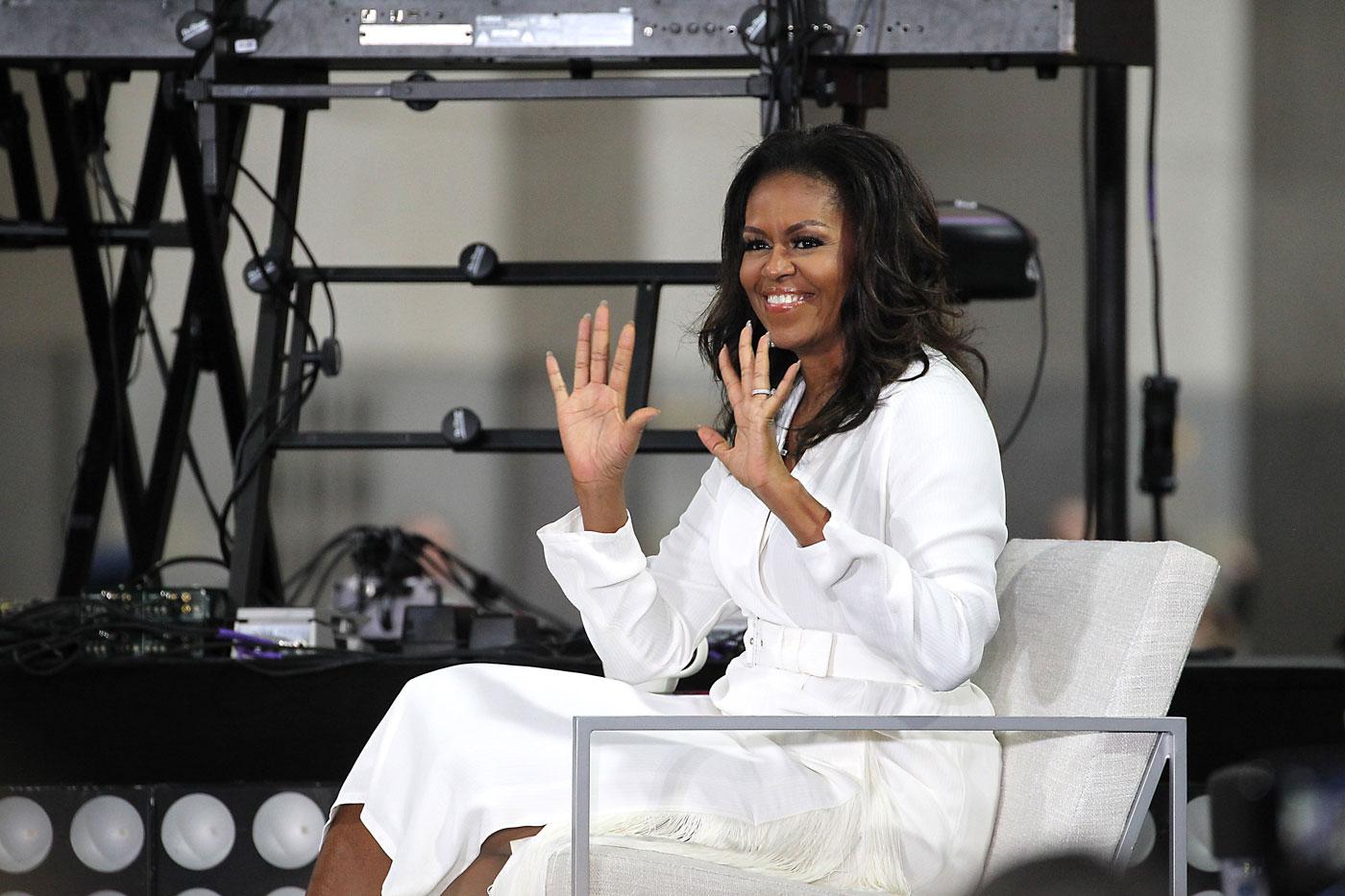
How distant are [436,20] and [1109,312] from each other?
158 cm

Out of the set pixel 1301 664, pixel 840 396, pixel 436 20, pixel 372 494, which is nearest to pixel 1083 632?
pixel 840 396

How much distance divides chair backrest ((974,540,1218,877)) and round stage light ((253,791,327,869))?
3.80 feet

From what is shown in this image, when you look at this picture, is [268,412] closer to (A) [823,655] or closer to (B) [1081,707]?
(A) [823,655]

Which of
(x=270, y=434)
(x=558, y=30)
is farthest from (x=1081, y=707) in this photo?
(x=270, y=434)

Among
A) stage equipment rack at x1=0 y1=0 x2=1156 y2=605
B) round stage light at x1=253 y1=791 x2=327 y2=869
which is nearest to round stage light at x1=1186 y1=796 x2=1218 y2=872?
stage equipment rack at x1=0 y1=0 x2=1156 y2=605

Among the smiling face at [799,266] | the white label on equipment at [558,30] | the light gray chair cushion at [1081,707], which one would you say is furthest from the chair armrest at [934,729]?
the white label on equipment at [558,30]

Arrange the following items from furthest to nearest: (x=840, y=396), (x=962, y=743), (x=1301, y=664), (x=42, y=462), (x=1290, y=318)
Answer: (x=1290, y=318), (x=42, y=462), (x=1301, y=664), (x=840, y=396), (x=962, y=743)

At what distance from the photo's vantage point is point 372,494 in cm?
503

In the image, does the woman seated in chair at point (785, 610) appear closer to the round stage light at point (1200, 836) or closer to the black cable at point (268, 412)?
the round stage light at point (1200, 836)

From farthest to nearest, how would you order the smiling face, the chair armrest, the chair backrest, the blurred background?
the blurred background
the smiling face
the chair backrest
the chair armrest

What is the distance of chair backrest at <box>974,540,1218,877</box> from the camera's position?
156cm

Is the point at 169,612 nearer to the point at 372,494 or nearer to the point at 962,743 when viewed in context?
the point at 962,743

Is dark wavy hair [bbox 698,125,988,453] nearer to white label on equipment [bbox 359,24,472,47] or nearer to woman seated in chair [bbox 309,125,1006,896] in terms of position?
woman seated in chair [bbox 309,125,1006,896]

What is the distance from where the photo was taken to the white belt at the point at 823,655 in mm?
1673
